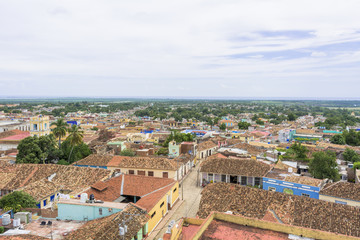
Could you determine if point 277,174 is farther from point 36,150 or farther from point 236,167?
point 36,150

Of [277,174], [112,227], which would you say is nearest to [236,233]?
[112,227]

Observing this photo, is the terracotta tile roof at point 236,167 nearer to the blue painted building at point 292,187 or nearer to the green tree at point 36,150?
the blue painted building at point 292,187

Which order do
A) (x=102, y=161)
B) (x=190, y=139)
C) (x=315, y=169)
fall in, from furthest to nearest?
(x=190, y=139) < (x=102, y=161) < (x=315, y=169)

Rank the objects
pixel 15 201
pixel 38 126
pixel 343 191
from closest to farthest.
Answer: pixel 15 201, pixel 343 191, pixel 38 126

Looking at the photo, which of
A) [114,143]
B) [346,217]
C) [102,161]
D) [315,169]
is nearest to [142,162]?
[102,161]

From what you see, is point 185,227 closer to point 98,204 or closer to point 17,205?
point 98,204

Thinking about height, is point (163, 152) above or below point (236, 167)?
below
